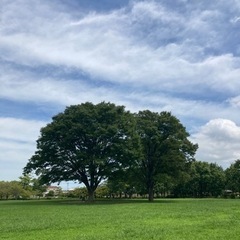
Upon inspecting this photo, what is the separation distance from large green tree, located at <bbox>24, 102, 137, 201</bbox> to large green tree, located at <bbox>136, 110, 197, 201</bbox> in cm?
774

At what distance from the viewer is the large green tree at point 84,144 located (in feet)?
204

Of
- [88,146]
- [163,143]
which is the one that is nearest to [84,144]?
[88,146]

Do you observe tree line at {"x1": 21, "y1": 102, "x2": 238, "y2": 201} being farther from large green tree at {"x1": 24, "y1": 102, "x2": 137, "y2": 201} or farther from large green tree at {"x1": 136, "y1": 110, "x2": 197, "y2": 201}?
large green tree at {"x1": 136, "y1": 110, "x2": 197, "y2": 201}

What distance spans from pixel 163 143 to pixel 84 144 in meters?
16.3

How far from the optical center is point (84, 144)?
64.6 metres

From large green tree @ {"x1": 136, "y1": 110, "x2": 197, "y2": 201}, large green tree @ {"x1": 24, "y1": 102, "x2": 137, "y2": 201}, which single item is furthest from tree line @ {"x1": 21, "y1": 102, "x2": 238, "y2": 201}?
large green tree @ {"x1": 136, "y1": 110, "x2": 197, "y2": 201}

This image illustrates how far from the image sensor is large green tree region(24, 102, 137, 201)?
62.2 meters

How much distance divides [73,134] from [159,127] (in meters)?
18.8

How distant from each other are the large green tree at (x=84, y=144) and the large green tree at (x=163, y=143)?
25.4ft

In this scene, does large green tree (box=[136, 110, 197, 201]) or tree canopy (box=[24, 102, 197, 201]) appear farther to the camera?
large green tree (box=[136, 110, 197, 201])

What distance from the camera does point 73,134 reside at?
62.3 metres

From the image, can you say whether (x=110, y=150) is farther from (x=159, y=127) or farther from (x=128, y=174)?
(x=159, y=127)

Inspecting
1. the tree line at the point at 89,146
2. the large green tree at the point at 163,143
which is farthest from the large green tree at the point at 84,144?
the large green tree at the point at 163,143

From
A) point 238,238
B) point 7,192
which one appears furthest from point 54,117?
point 7,192
